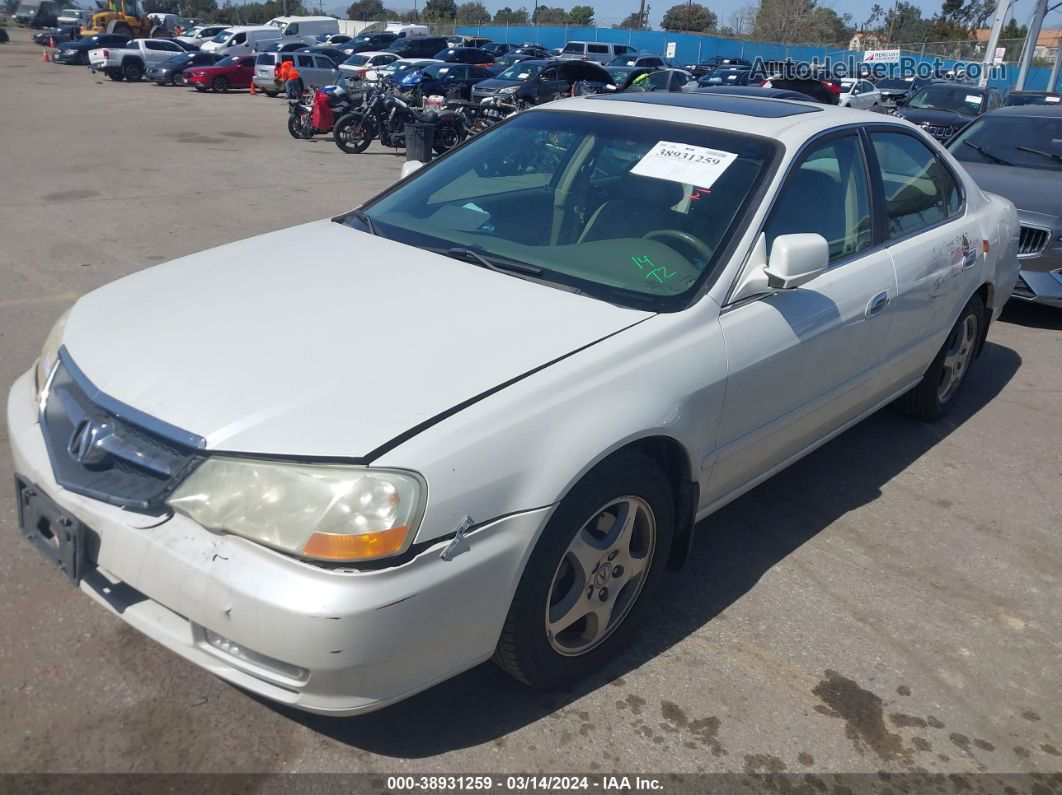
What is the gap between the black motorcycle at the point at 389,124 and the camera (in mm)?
15242

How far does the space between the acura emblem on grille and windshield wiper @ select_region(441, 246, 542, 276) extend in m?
1.36

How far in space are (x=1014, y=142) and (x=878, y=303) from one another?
5572 mm

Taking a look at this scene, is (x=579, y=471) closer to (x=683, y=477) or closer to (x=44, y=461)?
(x=683, y=477)

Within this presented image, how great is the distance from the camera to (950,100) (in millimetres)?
15875

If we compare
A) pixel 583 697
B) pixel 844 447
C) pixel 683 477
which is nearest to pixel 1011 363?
pixel 844 447

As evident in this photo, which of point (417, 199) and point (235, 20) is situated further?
point (235, 20)

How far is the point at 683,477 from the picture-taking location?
2.96 metres

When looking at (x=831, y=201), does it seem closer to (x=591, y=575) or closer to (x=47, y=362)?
(x=591, y=575)

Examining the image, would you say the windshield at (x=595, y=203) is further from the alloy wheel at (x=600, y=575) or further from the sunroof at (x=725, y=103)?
the alloy wheel at (x=600, y=575)

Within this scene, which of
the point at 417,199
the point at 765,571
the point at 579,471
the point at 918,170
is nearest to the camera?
the point at 579,471

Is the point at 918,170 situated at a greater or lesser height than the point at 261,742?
greater

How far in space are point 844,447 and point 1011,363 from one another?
7.48 feet

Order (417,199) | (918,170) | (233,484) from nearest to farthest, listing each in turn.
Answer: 1. (233,484)
2. (417,199)
3. (918,170)

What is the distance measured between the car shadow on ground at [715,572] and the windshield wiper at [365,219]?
180cm
